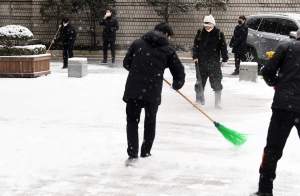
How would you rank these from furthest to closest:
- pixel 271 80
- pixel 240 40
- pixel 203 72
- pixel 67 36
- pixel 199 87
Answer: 1. pixel 67 36
2. pixel 240 40
3. pixel 199 87
4. pixel 203 72
5. pixel 271 80

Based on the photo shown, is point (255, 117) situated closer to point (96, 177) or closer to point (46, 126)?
point (46, 126)

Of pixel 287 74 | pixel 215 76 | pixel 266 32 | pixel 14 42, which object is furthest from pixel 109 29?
pixel 287 74

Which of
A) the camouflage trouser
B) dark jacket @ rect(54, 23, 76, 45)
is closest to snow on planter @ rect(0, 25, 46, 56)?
dark jacket @ rect(54, 23, 76, 45)

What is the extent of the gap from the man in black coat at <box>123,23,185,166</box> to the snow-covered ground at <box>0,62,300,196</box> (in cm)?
47

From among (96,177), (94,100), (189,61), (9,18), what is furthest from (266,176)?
(9,18)

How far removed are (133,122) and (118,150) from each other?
0.81 m

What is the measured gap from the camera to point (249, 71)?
579 inches

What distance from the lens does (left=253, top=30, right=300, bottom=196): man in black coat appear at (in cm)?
558

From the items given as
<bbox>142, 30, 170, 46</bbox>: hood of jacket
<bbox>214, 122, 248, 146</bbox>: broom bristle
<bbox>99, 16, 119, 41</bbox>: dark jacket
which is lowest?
<bbox>214, 122, 248, 146</bbox>: broom bristle

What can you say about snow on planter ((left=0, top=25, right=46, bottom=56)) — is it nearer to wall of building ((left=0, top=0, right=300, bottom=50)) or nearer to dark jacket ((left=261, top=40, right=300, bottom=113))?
wall of building ((left=0, top=0, right=300, bottom=50))

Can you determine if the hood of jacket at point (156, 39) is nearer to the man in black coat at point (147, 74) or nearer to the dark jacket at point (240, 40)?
the man in black coat at point (147, 74)

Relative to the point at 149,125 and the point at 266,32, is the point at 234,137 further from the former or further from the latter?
the point at 266,32

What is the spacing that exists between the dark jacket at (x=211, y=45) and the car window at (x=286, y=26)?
661 cm

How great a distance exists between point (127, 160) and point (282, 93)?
2.12 m
